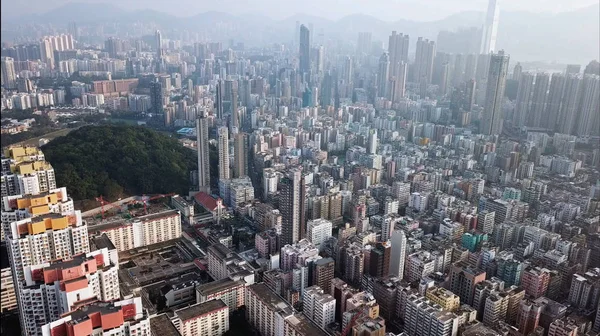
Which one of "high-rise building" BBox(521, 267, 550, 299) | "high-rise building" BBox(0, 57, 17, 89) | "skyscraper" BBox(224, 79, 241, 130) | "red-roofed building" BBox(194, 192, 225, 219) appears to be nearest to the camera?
"high-rise building" BBox(521, 267, 550, 299)

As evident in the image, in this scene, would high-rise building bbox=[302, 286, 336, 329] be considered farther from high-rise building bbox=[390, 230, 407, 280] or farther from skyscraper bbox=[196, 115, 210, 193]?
skyscraper bbox=[196, 115, 210, 193]

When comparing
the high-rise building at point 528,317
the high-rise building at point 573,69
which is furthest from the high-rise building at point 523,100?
the high-rise building at point 528,317

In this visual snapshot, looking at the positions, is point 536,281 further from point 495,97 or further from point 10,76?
point 10,76

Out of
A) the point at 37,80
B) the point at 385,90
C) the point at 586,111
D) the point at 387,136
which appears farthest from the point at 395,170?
the point at 37,80

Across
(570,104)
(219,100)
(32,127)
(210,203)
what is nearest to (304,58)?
(219,100)

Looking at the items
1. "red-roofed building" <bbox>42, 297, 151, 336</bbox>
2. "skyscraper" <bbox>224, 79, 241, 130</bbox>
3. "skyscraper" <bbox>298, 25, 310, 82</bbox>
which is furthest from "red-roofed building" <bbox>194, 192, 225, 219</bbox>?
"skyscraper" <bbox>298, 25, 310, 82</bbox>

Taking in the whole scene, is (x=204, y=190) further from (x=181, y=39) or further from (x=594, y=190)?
(x=181, y=39)

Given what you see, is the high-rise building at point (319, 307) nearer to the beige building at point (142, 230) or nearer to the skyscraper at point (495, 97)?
the beige building at point (142, 230)
